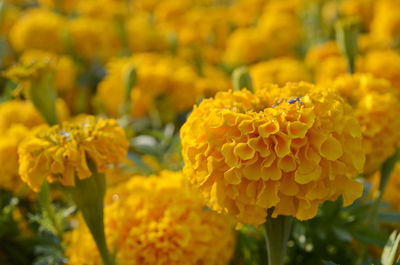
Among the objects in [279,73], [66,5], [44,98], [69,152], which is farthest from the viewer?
[66,5]

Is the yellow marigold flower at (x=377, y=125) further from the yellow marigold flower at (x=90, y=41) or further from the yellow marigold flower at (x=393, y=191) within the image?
the yellow marigold flower at (x=90, y=41)

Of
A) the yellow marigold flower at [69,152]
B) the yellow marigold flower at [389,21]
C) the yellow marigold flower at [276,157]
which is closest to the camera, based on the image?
the yellow marigold flower at [276,157]

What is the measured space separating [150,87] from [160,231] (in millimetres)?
753

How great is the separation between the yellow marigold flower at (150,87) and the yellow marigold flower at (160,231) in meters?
0.64

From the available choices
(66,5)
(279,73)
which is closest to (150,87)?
→ (279,73)

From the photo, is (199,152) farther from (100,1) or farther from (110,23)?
(100,1)

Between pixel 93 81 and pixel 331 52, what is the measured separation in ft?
3.19

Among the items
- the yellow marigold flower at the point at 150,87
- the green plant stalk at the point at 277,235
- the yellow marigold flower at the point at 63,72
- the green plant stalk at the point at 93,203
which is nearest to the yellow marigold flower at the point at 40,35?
the yellow marigold flower at the point at 63,72

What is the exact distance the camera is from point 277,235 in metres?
0.86

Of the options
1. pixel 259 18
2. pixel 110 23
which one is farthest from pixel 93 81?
pixel 259 18

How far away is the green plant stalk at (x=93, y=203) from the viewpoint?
3.17ft

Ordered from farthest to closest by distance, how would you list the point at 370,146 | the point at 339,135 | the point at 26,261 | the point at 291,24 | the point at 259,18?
the point at 259,18 → the point at 291,24 → the point at 26,261 → the point at 370,146 → the point at 339,135

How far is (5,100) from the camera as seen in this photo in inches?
70.2

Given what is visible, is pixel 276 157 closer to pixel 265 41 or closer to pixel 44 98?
pixel 44 98
